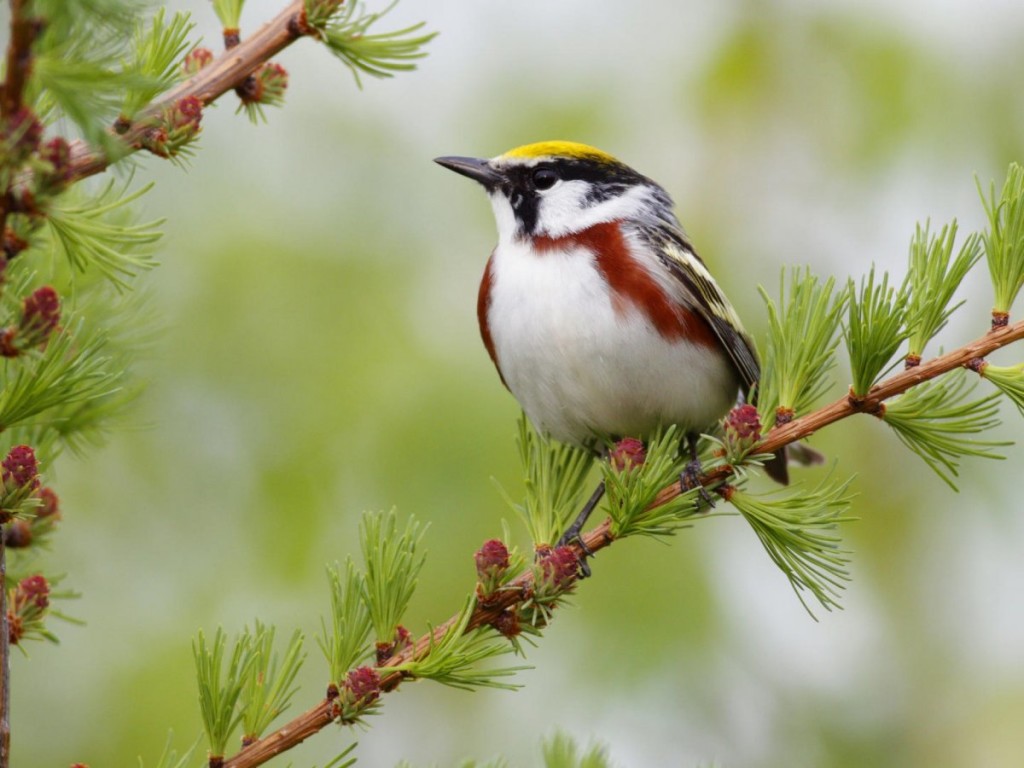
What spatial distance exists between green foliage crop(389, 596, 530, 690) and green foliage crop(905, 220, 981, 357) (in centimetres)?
87

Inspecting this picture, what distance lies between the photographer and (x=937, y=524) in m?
4.11

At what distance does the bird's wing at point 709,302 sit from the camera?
121 inches

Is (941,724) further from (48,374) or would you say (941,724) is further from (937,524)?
(48,374)

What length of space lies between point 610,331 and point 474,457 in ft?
2.87

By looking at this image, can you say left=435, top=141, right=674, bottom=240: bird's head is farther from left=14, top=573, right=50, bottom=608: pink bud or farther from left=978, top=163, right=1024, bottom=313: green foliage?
left=14, top=573, right=50, bottom=608: pink bud

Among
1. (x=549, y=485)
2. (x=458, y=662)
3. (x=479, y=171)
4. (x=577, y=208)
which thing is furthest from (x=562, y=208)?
(x=458, y=662)

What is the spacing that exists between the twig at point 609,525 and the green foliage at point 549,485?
0.13 metres

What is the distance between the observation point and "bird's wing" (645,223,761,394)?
3070 mm

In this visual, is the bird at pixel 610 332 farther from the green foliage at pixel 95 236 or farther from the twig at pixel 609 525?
the green foliage at pixel 95 236

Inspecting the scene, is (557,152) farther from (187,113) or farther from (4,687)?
(4,687)

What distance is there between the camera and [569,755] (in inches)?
59.1

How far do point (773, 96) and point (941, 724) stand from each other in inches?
93.5

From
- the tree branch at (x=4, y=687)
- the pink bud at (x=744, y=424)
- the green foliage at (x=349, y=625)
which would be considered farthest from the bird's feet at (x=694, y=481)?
the tree branch at (x=4, y=687)

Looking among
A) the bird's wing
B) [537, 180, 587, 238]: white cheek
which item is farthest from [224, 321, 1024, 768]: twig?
[537, 180, 587, 238]: white cheek
